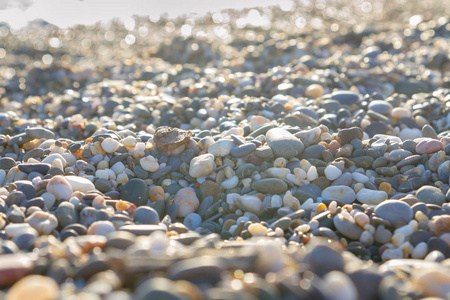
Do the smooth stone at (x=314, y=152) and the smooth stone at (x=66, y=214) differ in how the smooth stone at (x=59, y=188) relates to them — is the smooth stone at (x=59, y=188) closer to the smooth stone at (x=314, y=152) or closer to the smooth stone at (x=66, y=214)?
the smooth stone at (x=66, y=214)

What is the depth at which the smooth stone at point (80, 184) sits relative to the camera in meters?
2.59

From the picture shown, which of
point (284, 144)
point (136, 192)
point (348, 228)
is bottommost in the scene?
point (348, 228)

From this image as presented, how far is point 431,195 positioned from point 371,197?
0.34 m

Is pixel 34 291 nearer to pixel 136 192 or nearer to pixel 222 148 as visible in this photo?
pixel 136 192

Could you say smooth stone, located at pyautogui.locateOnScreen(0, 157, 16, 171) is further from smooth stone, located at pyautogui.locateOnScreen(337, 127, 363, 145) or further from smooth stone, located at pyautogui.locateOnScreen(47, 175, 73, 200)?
smooth stone, located at pyautogui.locateOnScreen(337, 127, 363, 145)

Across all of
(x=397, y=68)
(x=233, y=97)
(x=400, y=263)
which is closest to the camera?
(x=400, y=263)

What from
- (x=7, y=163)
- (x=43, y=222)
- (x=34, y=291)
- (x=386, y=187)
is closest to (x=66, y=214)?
(x=43, y=222)

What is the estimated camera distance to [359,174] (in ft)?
9.13

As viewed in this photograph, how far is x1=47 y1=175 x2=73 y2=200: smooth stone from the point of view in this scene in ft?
8.08

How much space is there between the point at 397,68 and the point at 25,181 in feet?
13.8

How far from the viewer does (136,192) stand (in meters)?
2.72

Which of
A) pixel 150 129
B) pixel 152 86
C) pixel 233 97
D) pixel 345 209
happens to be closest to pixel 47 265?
pixel 345 209

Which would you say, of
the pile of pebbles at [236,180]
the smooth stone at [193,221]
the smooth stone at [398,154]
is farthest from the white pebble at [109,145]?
the smooth stone at [398,154]

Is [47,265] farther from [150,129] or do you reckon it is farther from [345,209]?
[150,129]
